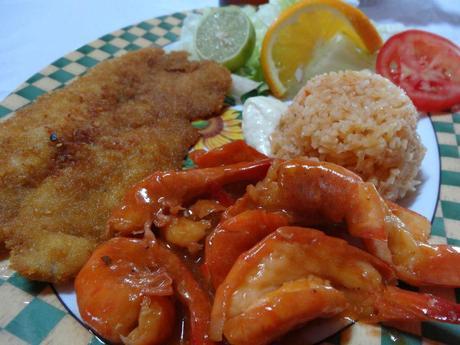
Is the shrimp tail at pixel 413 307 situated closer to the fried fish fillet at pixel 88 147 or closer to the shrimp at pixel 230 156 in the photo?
the shrimp at pixel 230 156

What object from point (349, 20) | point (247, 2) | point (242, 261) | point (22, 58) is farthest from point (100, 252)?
point (247, 2)

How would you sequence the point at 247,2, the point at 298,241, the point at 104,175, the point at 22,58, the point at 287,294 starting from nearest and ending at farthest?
the point at 287,294 < the point at 298,241 < the point at 104,175 < the point at 22,58 < the point at 247,2

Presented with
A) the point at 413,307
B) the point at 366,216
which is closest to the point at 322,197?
the point at 366,216

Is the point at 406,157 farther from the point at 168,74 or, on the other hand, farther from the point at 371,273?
the point at 168,74

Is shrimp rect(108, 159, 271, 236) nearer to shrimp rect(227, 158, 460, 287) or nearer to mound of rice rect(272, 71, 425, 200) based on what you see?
shrimp rect(227, 158, 460, 287)

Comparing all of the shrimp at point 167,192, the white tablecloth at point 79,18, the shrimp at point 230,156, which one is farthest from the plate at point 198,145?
the white tablecloth at point 79,18

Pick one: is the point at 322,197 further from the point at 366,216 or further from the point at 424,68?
the point at 424,68
